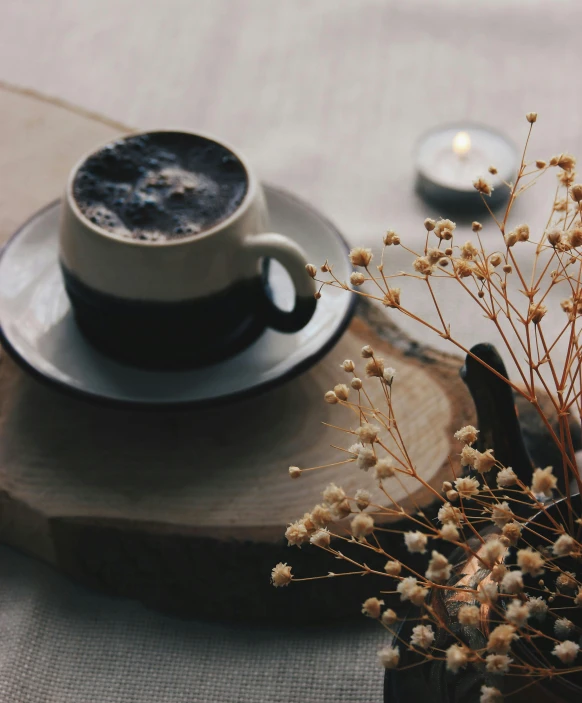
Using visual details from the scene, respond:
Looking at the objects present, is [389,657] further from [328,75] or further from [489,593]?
[328,75]

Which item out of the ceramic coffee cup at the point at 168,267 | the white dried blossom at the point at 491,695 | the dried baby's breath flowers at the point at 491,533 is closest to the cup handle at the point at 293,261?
the ceramic coffee cup at the point at 168,267

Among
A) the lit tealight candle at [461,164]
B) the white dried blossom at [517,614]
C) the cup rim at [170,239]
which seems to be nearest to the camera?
the white dried blossom at [517,614]

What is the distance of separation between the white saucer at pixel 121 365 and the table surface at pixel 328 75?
0.46 ft

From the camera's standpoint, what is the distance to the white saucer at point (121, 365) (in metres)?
0.52

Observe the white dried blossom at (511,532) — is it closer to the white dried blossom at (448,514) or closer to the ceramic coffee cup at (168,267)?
the white dried blossom at (448,514)

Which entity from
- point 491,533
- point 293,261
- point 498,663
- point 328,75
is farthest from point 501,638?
point 328,75

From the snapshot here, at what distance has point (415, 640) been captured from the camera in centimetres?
27

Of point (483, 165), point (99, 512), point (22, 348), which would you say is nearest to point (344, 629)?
point (99, 512)

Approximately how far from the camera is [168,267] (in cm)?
50

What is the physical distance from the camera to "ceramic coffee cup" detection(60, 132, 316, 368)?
50 centimetres

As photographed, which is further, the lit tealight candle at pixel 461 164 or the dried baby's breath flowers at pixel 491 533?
the lit tealight candle at pixel 461 164

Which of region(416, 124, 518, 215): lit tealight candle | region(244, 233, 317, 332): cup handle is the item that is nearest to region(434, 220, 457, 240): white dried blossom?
Result: region(244, 233, 317, 332): cup handle

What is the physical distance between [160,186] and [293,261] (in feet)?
0.33

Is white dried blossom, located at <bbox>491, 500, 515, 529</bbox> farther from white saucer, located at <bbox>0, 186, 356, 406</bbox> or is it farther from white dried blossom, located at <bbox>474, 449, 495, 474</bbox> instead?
white saucer, located at <bbox>0, 186, 356, 406</bbox>
